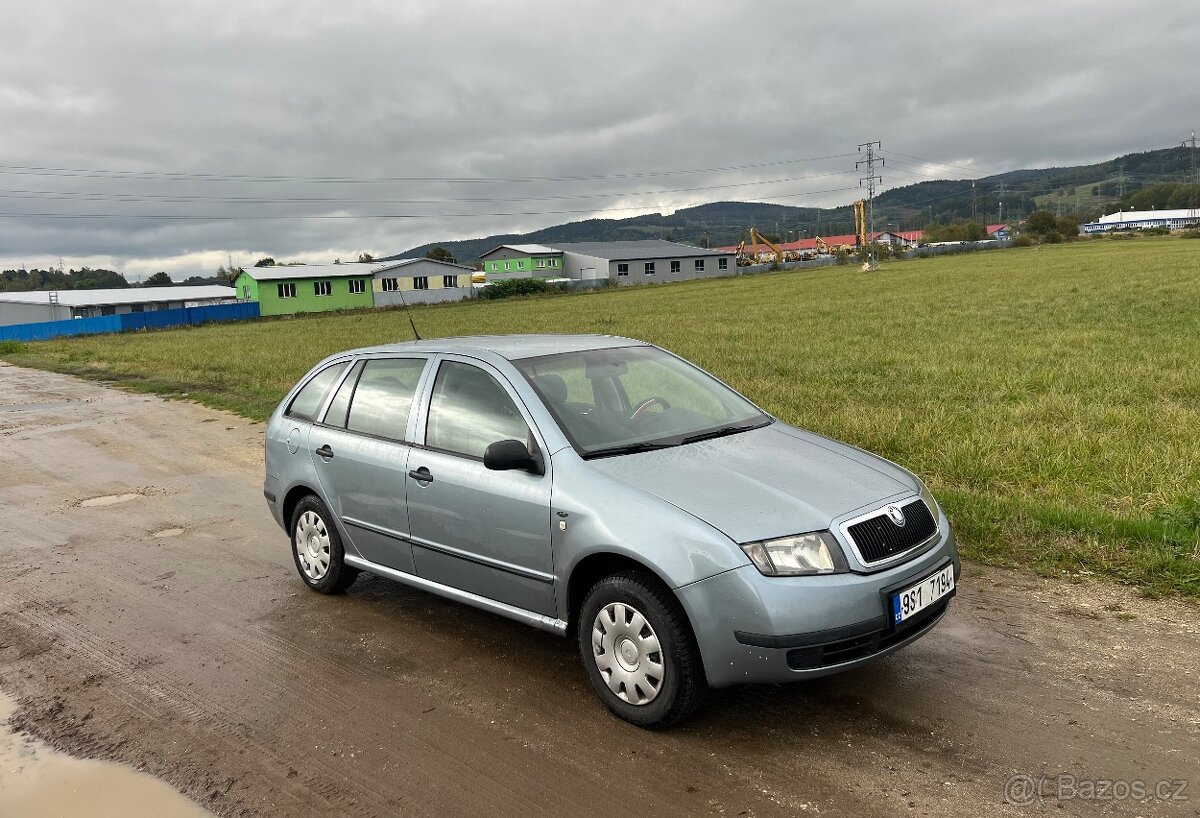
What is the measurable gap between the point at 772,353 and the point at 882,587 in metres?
15.3

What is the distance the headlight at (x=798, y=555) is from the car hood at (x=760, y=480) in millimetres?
35

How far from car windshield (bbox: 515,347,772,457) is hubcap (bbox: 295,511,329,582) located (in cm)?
191

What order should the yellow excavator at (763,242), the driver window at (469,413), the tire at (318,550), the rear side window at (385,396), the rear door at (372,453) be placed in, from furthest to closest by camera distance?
the yellow excavator at (763,242) → the tire at (318,550) → the rear side window at (385,396) → the rear door at (372,453) → the driver window at (469,413)

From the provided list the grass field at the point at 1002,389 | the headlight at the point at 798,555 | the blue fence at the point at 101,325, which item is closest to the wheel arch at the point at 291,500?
the headlight at the point at 798,555

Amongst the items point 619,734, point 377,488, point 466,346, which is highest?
point 466,346

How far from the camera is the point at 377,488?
510cm

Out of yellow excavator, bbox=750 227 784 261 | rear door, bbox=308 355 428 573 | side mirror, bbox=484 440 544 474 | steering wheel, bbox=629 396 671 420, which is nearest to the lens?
side mirror, bbox=484 440 544 474

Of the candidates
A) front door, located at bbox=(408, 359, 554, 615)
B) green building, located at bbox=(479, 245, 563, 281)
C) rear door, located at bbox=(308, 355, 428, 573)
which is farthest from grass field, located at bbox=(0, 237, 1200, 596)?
green building, located at bbox=(479, 245, 563, 281)

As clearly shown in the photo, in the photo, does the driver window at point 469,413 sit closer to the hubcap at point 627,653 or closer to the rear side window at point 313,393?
the hubcap at point 627,653

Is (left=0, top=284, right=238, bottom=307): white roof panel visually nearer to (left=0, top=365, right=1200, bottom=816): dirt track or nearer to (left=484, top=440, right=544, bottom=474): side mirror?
(left=0, top=365, right=1200, bottom=816): dirt track

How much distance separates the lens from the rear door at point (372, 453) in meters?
5.01

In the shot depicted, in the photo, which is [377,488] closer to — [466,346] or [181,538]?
[466,346]

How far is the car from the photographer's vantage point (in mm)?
3527

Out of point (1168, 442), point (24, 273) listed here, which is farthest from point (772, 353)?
point (24, 273)
